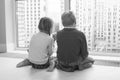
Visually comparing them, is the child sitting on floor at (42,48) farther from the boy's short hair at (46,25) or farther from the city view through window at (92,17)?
the city view through window at (92,17)

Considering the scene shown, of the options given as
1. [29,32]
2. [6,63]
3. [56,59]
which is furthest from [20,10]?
[56,59]

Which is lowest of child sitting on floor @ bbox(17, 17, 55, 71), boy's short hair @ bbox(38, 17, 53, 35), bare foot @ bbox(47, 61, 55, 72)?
bare foot @ bbox(47, 61, 55, 72)

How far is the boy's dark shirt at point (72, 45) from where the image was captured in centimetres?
213

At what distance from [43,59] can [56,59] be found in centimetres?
21

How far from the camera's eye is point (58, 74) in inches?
80.0

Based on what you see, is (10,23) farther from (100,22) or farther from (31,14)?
(100,22)

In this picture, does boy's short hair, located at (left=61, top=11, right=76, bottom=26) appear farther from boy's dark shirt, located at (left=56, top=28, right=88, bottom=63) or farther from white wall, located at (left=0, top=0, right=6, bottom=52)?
white wall, located at (left=0, top=0, right=6, bottom=52)

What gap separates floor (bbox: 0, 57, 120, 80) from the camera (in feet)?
6.22

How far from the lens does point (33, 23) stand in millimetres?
3186

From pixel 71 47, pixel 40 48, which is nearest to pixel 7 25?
pixel 40 48

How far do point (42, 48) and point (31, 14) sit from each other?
114 cm

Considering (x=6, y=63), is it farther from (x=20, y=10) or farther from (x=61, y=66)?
(x=20, y=10)

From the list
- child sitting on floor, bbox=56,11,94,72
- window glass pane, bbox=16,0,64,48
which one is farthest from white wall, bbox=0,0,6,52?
child sitting on floor, bbox=56,11,94,72

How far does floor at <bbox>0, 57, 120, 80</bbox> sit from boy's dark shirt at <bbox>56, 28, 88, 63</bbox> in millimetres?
170
